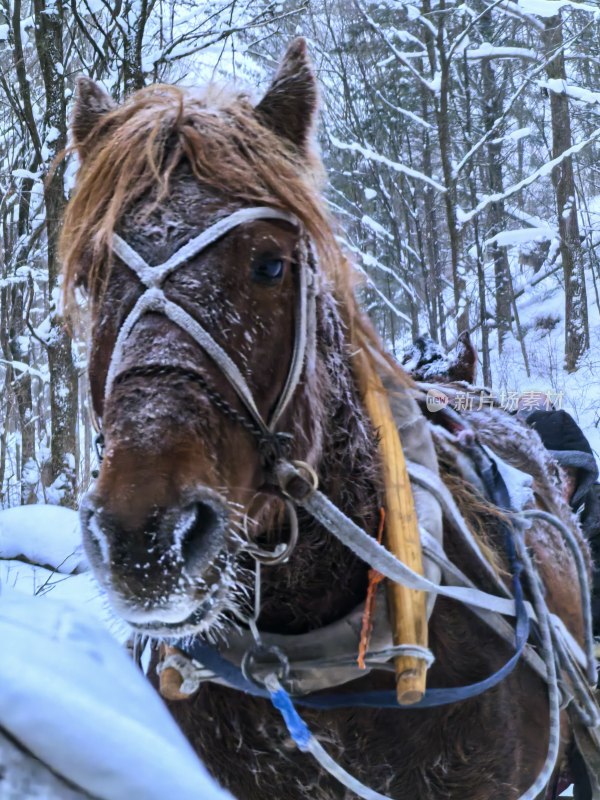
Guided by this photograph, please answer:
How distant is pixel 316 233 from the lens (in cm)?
193

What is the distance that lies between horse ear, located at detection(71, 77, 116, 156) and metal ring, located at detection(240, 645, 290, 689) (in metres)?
1.50

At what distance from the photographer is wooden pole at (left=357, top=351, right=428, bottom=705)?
1.85m

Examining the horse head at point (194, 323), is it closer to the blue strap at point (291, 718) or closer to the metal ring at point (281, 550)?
the metal ring at point (281, 550)

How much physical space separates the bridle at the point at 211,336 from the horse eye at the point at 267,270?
9cm

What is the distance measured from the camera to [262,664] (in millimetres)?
1874

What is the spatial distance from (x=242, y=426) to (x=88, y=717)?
1106 millimetres

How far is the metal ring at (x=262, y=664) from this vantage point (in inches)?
72.6

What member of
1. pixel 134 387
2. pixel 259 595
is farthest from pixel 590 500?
pixel 134 387

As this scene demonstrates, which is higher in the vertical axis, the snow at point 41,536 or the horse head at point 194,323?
the horse head at point 194,323

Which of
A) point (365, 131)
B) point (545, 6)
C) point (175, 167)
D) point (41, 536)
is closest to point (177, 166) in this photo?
point (175, 167)

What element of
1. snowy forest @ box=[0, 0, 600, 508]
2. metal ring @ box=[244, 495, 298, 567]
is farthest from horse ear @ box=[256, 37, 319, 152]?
snowy forest @ box=[0, 0, 600, 508]

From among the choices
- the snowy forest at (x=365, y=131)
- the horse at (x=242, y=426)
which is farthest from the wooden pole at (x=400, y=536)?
the snowy forest at (x=365, y=131)

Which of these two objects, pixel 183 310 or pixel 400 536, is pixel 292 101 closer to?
pixel 183 310

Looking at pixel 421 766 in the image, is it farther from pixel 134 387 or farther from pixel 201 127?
pixel 201 127
